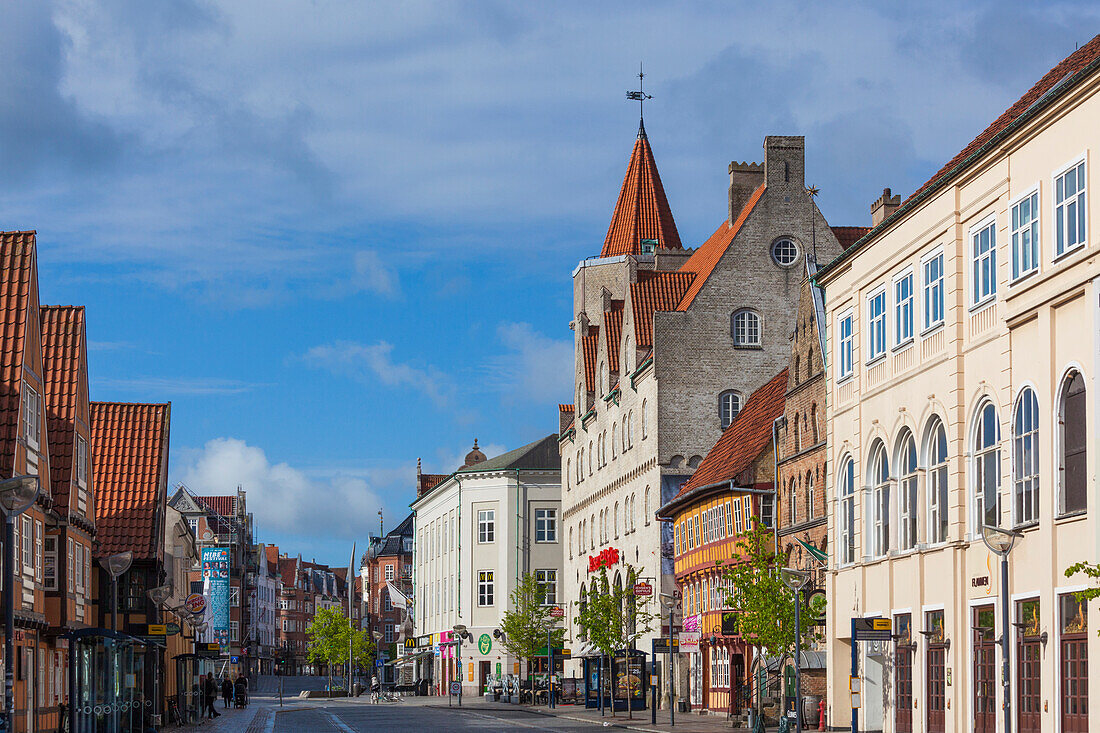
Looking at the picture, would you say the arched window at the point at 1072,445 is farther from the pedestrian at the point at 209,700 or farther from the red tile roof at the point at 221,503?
the red tile roof at the point at 221,503

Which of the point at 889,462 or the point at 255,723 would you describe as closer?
the point at 889,462

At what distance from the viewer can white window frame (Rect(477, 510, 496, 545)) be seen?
110 meters

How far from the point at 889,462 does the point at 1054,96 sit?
480 inches

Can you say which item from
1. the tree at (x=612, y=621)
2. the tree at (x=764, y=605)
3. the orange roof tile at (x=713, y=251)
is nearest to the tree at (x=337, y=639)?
the orange roof tile at (x=713, y=251)

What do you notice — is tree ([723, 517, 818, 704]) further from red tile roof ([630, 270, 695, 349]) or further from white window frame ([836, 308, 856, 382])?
red tile roof ([630, 270, 695, 349])

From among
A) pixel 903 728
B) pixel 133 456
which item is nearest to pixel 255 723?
A: pixel 133 456

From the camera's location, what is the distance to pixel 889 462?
40594 mm

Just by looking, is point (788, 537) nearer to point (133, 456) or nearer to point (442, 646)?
point (133, 456)

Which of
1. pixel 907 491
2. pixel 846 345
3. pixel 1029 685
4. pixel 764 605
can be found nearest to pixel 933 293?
pixel 907 491

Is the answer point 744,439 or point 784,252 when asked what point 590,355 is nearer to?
point 784,252

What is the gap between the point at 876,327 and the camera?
42.3 m

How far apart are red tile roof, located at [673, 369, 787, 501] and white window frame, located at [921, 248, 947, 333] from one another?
19.9 m

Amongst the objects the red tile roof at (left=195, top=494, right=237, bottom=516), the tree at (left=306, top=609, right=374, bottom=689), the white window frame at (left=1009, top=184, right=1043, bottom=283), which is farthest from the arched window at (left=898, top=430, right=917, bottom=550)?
the red tile roof at (left=195, top=494, right=237, bottom=516)

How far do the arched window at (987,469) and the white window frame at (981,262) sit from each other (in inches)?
87.9
